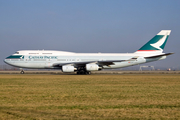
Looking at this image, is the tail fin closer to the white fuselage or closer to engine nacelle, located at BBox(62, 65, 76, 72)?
the white fuselage

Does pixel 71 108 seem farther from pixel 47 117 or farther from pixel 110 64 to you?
pixel 110 64

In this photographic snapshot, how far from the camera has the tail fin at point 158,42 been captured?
139 ft

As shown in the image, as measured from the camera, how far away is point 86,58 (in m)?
40.9

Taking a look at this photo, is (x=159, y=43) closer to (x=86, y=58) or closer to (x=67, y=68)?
(x=86, y=58)

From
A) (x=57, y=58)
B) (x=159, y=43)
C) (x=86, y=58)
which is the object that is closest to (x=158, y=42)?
(x=159, y=43)

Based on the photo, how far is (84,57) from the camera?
134 feet

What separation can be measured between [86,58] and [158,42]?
13245 mm

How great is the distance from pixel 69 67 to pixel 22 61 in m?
8.31

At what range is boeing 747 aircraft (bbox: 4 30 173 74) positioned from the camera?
38844 millimetres

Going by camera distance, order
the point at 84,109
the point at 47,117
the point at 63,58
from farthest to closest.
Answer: the point at 63,58
the point at 84,109
the point at 47,117

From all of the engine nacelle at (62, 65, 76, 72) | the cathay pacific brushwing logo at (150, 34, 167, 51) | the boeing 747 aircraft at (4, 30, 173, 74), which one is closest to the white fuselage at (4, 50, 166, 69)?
the boeing 747 aircraft at (4, 30, 173, 74)

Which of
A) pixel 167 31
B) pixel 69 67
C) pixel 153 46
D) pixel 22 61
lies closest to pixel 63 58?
pixel 69 67

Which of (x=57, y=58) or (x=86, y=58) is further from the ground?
(x=57, y=58)

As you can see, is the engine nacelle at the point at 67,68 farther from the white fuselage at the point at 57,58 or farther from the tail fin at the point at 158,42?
the tail fin at the point at 158,42
